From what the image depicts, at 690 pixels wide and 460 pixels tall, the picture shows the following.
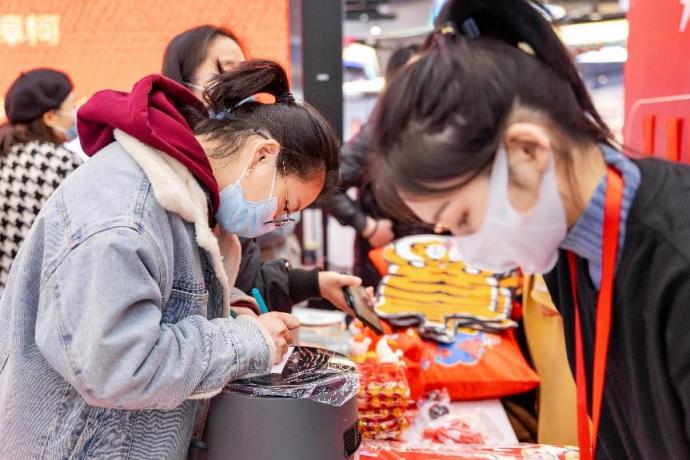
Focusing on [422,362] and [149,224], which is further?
[422,362]

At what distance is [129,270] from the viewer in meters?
1.00

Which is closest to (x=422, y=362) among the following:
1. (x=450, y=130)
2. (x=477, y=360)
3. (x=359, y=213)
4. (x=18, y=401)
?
(x=477, y=360)

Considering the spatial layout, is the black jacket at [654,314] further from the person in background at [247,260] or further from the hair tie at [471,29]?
the person in background at [247,260]

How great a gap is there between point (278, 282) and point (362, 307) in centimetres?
27

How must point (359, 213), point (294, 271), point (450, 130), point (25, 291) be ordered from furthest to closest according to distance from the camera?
point (359, 213) < point (294, 271) < point (25, 291) < point (450, 130)

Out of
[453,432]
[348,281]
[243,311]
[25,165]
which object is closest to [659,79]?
[348,281]

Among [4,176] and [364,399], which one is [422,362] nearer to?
[364,399]

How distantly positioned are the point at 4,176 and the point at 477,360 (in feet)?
5.02

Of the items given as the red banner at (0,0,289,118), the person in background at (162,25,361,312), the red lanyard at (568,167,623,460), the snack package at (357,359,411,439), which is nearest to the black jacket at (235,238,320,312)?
the person in background at (162,25,361,312)

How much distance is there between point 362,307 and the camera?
164cm

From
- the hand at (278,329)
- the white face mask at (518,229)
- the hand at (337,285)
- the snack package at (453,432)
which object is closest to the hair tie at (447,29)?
the white face mask at (518,229)

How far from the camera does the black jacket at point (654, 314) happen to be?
0.82 metres

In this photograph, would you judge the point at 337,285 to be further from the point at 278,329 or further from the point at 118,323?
the point at 118,323

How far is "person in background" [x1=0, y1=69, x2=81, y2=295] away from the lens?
84.1 inches
